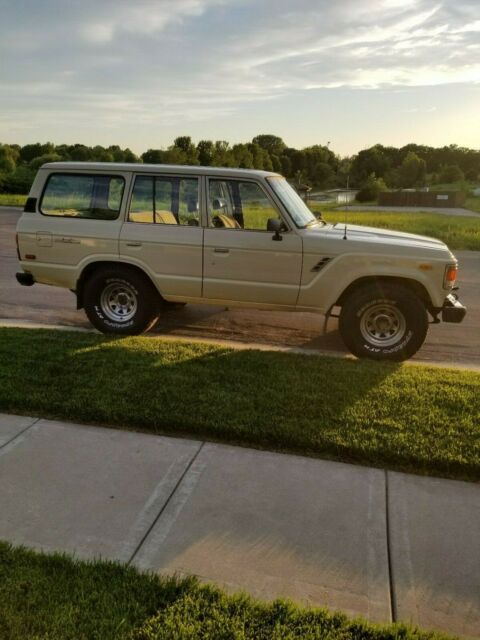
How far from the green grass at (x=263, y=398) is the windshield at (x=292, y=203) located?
153 cm

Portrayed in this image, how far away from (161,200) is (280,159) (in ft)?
230

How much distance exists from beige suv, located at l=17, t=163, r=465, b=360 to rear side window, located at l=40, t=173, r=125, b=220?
0.01 metres

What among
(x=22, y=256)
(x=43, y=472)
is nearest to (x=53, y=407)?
(x=43, y=472)

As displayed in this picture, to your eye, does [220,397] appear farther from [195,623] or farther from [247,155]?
[247,155]

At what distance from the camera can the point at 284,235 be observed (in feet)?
20.0

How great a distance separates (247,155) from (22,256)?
32629mm

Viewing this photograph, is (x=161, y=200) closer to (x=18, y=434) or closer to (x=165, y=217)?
(x=165, y=217)

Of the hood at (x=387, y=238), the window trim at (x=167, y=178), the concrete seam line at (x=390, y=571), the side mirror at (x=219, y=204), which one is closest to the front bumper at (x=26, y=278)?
the window trim at (x=167, y=178)

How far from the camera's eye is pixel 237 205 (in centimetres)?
639

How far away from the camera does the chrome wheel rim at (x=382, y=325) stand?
6090mm

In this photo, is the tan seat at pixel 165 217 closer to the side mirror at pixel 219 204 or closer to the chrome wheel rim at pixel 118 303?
the side mirror at pixel 219 204

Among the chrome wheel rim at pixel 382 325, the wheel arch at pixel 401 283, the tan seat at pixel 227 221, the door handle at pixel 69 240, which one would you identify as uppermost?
the tan seat at pixel 227 221

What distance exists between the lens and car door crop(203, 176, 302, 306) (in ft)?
20.1

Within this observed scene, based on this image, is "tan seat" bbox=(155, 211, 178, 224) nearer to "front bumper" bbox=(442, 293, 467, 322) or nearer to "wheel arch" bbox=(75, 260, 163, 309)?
"wheel arch" bbox=(75, 260, 163, 309)
